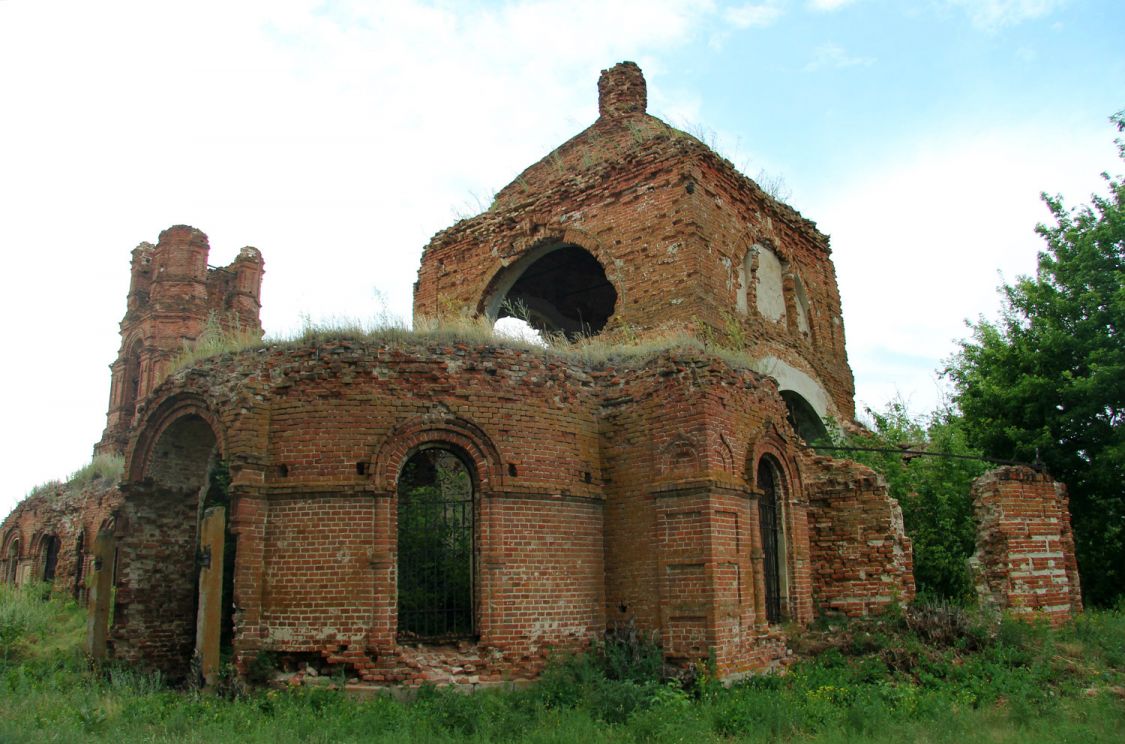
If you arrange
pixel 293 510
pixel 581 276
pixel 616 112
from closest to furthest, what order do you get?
pixel 293 510 → pixel 616 112 → pixel 581 276

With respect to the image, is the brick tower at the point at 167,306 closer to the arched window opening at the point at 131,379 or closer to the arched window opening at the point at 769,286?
the arched window opening at the point at 131,379

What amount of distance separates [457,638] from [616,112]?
11.9m

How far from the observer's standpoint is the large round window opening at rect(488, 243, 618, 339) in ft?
62.4

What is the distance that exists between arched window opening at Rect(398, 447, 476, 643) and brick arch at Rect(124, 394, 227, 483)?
2.80m

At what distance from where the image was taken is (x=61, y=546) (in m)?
22.3

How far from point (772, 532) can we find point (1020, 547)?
3.82 meters

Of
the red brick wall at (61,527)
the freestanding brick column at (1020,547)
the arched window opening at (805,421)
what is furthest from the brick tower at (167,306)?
the freestanding brick column at (1020,547)

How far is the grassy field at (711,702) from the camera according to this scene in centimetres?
773

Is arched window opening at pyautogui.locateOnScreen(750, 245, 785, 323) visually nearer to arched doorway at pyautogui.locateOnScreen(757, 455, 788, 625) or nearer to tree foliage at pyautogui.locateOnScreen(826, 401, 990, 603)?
tree foliage at pyautogui.locateOnScreen(826, 401, 990, 603)

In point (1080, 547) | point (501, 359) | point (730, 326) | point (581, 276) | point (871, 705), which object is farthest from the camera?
point (581, 276)

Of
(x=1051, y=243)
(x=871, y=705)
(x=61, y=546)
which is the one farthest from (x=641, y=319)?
(x=61, y=546)

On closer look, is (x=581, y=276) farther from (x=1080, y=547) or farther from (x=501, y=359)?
(x=1080, y=547)

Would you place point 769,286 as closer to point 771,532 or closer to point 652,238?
point 652,238

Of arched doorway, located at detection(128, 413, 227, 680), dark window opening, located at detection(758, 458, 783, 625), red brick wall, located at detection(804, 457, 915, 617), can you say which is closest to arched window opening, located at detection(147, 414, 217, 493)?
arched doorway, located at detection(128, 413, 227, 680)
